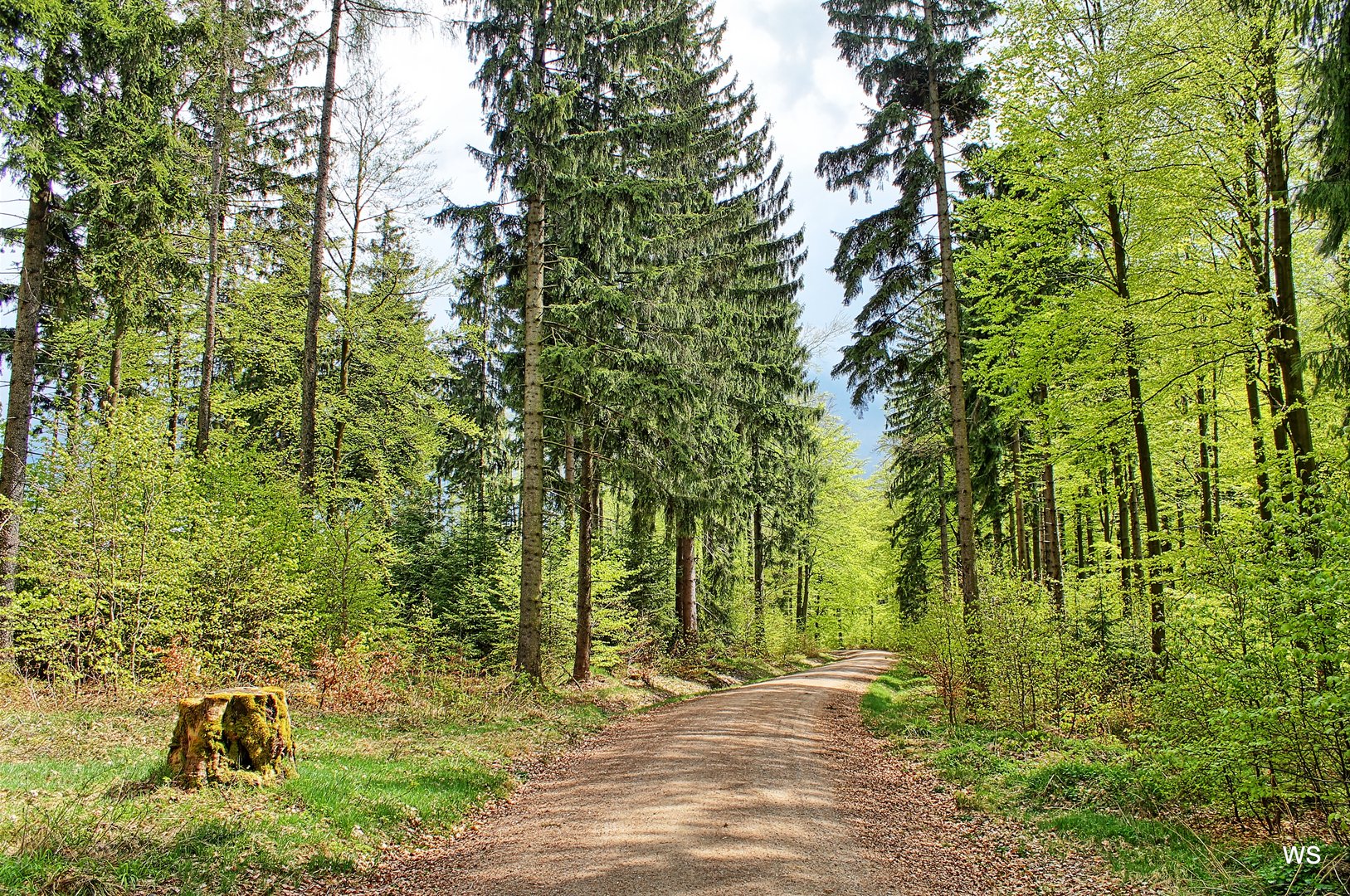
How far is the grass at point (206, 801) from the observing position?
175 inches

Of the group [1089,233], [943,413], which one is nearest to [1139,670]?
[1089,233]

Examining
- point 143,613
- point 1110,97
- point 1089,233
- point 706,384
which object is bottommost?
point 143,613

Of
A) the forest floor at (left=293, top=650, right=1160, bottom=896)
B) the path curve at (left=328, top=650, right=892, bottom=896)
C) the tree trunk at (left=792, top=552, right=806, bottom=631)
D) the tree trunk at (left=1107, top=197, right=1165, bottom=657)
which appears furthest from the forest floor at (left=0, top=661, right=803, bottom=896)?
the tree trunk at (left=792, top=552, right=806, bottom=631)

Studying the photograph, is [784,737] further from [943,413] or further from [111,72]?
[111,72]

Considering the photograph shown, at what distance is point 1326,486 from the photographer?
5.39 meters

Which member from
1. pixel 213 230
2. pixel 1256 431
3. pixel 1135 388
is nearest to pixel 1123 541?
pixel 1256 431

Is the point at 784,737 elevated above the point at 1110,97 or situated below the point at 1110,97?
below

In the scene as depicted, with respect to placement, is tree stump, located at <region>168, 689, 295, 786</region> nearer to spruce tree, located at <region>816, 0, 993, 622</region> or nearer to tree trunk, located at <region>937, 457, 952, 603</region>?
spruce tree, located at <region>816, 0, 993, 622</region>

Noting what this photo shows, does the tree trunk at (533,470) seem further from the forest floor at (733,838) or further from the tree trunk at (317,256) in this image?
the tree trunk at (317,256)

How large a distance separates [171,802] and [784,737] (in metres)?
7.97

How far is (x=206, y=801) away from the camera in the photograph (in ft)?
18.6

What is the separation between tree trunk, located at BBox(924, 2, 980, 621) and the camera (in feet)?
41.1

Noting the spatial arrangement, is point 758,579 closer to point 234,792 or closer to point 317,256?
point 317,256

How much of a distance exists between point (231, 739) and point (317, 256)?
11474 mm
